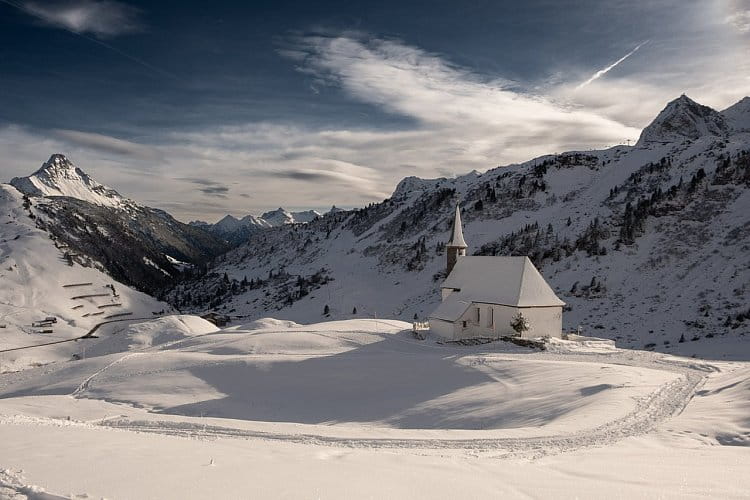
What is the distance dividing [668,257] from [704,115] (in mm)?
95381

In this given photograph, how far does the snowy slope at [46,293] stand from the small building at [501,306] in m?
58.1

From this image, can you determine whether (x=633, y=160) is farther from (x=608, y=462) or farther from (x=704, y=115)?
(x=608, y=462)

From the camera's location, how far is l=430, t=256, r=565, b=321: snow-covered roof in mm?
38375

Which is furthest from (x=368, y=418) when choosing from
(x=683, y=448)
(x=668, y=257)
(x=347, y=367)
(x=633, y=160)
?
(x=633, y=160)

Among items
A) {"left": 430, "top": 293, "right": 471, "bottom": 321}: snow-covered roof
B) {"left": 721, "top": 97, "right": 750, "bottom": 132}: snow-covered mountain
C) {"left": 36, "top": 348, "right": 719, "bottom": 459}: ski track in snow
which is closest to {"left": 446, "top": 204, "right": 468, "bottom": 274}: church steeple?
{"left": 430, "top": 293, "right": 471, "bottom": 321}: snow-covered roof

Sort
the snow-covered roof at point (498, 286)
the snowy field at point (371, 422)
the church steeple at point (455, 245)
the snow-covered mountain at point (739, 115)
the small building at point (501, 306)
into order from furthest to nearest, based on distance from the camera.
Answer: the snow-covered mountain at point (739, 115)
the church steeple at point (455, 245)
the snow-covered roof at point (498, 286)
the small building at point (501, 306)
the snowy field at point (371, 422)

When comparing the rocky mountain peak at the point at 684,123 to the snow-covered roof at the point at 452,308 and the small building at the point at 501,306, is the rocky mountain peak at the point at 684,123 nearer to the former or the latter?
the small building at the point at 501,306

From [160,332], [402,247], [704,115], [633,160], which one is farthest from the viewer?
[704,115]

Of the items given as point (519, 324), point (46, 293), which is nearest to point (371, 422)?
point (519, 324)

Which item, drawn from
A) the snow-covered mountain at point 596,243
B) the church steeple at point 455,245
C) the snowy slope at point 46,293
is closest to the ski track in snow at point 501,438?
the snow-covered mountain at point 596,243

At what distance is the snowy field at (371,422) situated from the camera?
Result: 8898 millimetres

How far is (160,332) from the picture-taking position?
54.9 meters

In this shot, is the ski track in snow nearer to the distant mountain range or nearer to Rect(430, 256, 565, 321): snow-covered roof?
Rect(430, 256, 565, 321): snow-covered roof

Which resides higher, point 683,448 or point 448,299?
point 448,299
